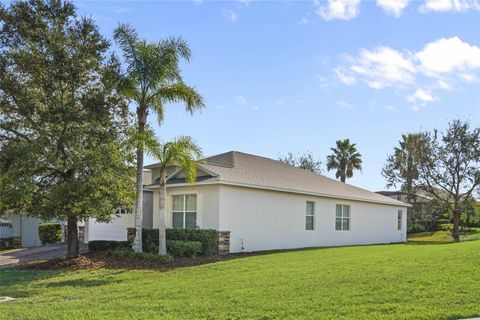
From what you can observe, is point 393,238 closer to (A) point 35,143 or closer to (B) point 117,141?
(B) point 117,141

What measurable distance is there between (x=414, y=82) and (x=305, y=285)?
33.4 feet

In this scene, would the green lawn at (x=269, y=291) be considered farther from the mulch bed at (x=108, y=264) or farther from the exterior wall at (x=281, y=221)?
the exterior wall at (x=281, y=221)

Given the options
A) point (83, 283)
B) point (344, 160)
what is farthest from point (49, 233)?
point (344, 160)

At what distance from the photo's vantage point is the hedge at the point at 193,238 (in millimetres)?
18766

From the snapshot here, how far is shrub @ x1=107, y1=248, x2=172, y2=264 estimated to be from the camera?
54.0 ft

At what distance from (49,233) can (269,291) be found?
70.5ft

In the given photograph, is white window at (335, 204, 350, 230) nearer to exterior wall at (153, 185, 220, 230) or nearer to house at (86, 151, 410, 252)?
house at (86, 151, 410, 252)

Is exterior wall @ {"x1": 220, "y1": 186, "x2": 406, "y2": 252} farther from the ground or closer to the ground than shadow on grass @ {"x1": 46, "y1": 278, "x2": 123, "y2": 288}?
farther from the ground

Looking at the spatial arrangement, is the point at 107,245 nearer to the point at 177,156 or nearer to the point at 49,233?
the point at 177,156

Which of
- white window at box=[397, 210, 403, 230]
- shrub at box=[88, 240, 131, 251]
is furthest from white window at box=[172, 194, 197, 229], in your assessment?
white window at box=[397, 210, 403, 230]

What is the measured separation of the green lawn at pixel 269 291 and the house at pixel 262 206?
5319 millimetres

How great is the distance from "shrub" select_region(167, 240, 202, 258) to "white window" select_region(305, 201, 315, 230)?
743 centimetres

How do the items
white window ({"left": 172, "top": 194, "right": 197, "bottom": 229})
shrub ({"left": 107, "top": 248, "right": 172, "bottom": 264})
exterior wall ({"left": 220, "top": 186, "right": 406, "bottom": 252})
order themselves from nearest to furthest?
shrub ({"left": 107, "top": 248, "right": 172, "bottom": 264})
exterior wall ({"left": 220, "top": 186, "right": 406, "bottom": 252})
white window ({"left": 172, "top": 194, "right": 197, "bottom": 229})

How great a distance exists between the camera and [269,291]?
9.98 m
